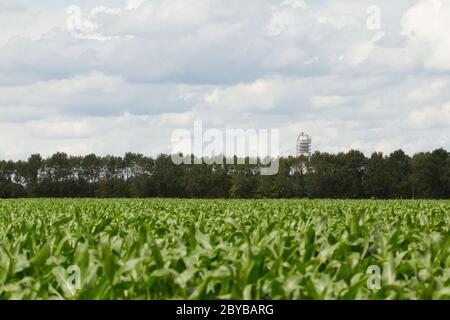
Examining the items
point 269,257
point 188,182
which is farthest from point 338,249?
point 188,182

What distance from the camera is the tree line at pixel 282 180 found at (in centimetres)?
10400

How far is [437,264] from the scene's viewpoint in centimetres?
672

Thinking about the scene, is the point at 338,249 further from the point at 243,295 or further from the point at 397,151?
the point at 397,151

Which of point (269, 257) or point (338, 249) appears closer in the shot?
point (269, 257)

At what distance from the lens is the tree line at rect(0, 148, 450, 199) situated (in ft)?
341

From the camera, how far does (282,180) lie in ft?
363
